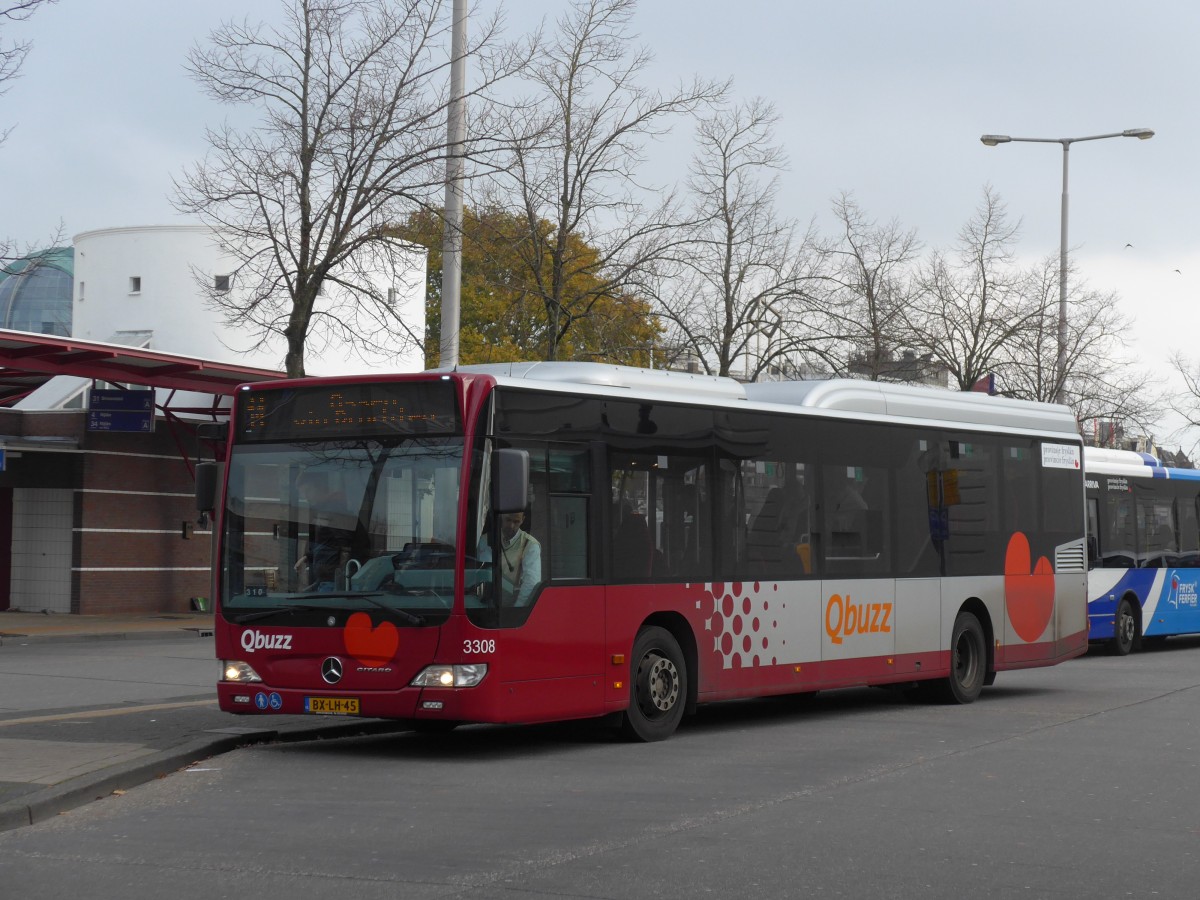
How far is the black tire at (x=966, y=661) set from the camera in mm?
16844

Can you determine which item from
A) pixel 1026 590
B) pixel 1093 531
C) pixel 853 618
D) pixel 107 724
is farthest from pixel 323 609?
pixel 1093 531

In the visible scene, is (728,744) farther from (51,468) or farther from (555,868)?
(51,468)

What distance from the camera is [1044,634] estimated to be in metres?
18.3

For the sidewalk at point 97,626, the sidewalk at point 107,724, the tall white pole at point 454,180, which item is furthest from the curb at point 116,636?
the tall white pole at point 454,180

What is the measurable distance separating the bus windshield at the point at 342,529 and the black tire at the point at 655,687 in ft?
6.70

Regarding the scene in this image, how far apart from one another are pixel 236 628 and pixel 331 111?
46.3 feet

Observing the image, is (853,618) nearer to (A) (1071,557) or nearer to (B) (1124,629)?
(A) (1071,557)

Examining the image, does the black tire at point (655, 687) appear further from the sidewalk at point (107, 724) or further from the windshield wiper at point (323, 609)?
the sidewalk at point (107, 724)

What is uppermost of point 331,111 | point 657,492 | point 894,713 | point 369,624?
point 331,111

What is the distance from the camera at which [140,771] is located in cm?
1066

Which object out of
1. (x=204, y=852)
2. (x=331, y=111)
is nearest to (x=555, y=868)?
(x=204, y=852)

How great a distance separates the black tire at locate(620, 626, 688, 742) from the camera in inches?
505

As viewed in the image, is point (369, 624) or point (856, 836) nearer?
point (856, 836)

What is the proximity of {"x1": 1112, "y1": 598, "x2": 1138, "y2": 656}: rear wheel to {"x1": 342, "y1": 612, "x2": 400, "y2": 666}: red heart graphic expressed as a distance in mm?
17211
